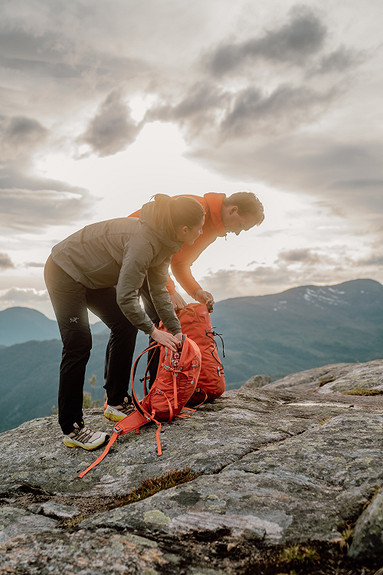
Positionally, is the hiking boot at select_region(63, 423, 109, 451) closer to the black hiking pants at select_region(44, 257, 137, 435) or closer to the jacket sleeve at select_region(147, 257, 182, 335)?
the black hiking pants at select_region(44, 257, 137, 435)

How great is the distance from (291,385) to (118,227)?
1675cm

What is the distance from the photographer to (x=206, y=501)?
383 cm

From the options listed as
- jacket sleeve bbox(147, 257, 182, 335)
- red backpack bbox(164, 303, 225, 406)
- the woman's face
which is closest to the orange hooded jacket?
red backpack bbox(164, 303, 225, 406)

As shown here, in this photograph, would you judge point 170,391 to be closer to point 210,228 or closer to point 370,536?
point 210,228

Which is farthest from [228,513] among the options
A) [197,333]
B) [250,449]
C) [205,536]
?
[197,333]

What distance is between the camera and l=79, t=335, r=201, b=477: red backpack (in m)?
6.55

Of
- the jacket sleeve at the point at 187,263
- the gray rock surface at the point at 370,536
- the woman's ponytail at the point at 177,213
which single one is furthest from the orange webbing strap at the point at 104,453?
the gray rock surface at the point at 370,536

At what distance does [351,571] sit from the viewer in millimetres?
2783

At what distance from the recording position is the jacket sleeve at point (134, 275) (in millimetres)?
5379

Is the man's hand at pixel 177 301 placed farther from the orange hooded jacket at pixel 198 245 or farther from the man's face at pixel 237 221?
the man's face at pixel 237 221

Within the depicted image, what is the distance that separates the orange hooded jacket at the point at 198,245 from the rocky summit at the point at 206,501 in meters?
3.06

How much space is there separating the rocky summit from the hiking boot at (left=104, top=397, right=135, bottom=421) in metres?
0.89

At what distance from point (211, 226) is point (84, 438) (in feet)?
15.9

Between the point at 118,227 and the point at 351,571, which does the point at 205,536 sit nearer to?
the point at 351,571
